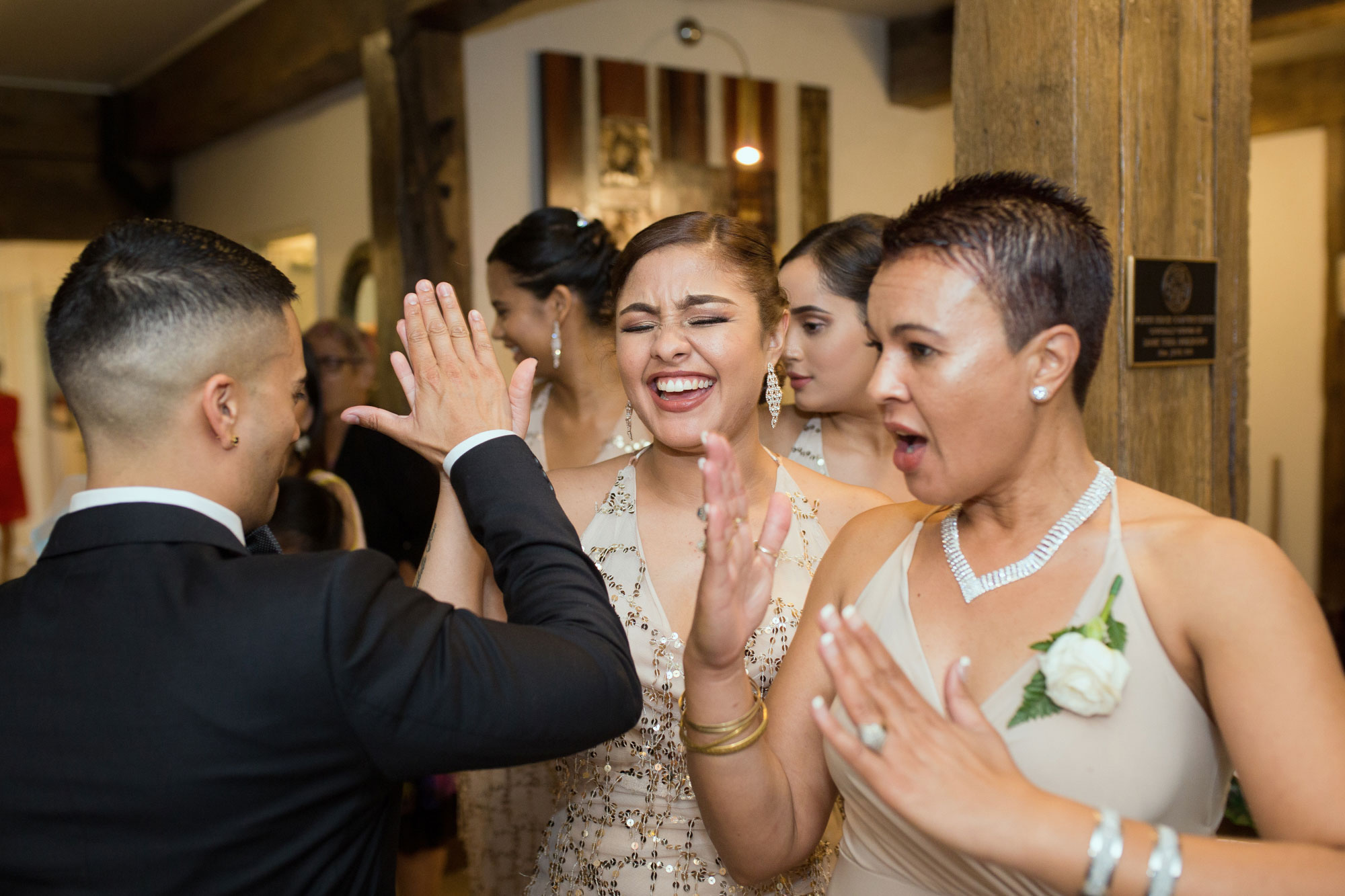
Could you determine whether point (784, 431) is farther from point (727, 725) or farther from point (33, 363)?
point (33, 363)

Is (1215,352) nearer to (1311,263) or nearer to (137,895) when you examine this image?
(137,895)

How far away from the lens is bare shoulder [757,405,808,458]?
2941 mm

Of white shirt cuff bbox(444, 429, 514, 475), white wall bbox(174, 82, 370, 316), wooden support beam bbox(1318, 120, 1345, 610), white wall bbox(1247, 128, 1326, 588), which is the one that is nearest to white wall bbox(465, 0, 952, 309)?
white wall bbox(174, 82, 370, 316)

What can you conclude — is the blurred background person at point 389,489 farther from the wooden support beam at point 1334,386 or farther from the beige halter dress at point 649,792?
the wooden support beam at point 1334,386

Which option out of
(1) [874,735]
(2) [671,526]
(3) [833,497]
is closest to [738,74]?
(3) [833,497]

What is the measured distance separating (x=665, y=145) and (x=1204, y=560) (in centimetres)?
468

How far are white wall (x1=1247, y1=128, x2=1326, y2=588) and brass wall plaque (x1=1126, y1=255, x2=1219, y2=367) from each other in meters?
4.84

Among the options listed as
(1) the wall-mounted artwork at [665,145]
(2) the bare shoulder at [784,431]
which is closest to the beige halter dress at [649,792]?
(2) the bare shoulder at [784,431]

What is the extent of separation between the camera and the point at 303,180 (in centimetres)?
637

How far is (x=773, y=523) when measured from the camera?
4.53ft

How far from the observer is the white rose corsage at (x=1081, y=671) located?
124 cm

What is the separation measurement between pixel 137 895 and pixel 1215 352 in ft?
7.59

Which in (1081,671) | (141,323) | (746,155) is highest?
(746,155)

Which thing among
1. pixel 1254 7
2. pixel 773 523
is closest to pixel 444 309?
pixel 773 523
